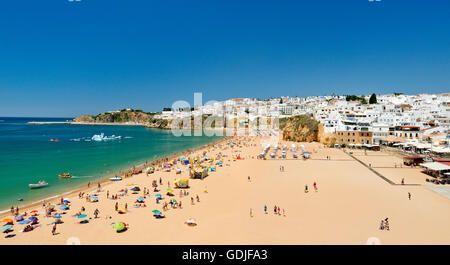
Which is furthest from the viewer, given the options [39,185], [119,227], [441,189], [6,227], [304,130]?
[304,130]

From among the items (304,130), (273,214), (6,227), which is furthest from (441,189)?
(304,130)

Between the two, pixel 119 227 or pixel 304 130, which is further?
pixel 304 130

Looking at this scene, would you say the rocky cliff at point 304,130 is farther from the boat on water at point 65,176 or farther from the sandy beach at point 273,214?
the boat on water at point 65,176

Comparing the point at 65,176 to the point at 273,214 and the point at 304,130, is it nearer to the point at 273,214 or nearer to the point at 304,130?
the point at 273,214

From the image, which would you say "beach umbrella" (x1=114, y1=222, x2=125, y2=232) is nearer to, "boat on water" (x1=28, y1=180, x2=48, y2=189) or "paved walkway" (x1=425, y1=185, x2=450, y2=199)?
"boat on water" (x1=28, y1=180, x2=48, y2=189)

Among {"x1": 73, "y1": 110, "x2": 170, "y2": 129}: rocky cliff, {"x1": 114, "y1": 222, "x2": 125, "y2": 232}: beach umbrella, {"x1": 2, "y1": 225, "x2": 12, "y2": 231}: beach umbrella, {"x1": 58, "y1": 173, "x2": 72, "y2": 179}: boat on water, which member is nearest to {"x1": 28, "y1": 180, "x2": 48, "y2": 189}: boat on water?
{"x1": 58, "y1": 173, "x2": 72, "y2": 179}: boat on water

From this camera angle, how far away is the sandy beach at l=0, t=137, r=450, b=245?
10.8m

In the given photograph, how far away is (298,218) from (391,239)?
388 centimetres

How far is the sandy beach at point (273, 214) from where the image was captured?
10.8m

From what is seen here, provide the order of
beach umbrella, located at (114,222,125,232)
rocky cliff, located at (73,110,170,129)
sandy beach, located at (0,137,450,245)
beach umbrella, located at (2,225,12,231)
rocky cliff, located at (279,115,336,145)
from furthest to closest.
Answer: rocky cliff, located at (73,110,170,129) < rocky cliff, located at (279,115,336,145) < beach umbrella, located at (2,225,12,231) < beach umbrella, located at (114,222,125,232) < sandy beach, located at (0,137,450,245)

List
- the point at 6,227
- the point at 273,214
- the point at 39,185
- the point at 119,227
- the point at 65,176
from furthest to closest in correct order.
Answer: the point at 65,176 < the point at 39,185 < the point at 273,214 < the point at 6,227 < the point at 119,227

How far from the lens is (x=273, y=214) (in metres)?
13.2

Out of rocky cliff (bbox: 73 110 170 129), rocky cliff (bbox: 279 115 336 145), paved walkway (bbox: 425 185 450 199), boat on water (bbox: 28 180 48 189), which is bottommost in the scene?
boat on water (bbox: 28 180 48 189)

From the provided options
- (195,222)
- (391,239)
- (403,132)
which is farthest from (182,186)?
(403,132)
